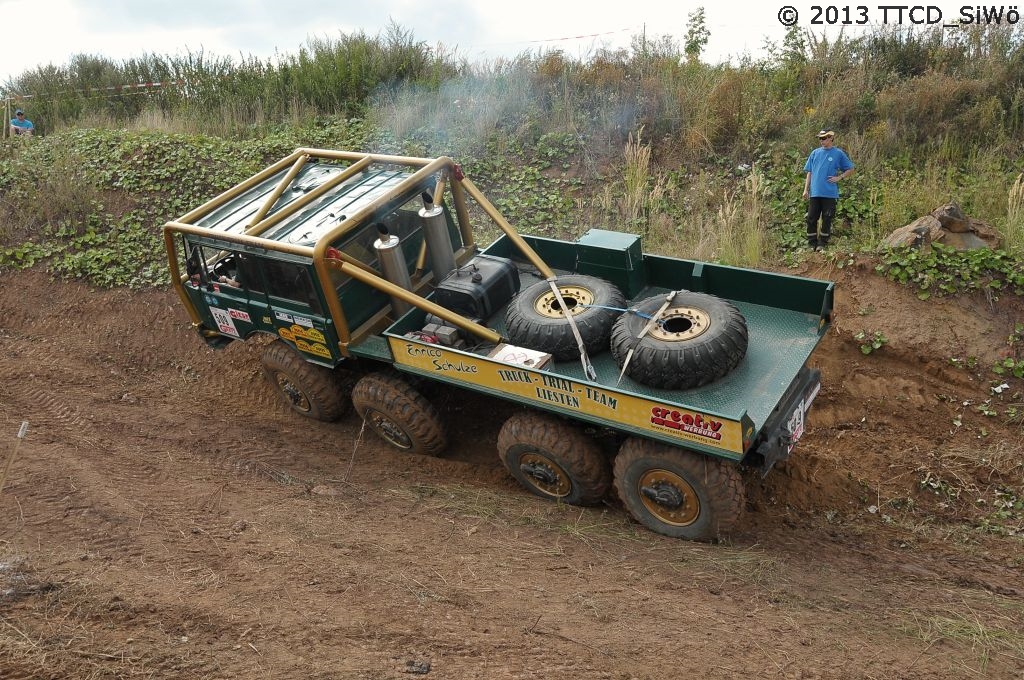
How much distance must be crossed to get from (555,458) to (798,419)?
1.56m

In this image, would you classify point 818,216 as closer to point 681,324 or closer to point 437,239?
point 681,324

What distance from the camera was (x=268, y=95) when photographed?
12.8 m

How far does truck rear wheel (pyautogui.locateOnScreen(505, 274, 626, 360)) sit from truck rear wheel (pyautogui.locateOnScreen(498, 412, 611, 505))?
511 millimetres

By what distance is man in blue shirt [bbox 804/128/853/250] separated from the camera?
766 centimetres

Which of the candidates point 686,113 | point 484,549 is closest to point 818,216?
point 686,113

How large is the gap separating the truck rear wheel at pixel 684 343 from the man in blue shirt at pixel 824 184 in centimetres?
308

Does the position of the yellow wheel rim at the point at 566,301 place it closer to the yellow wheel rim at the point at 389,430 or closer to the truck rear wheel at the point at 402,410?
the truck rear wheel at the point at 402,410

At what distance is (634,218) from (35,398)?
20.6ft

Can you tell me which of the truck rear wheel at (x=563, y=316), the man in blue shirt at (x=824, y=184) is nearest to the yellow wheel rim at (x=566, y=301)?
the truck rear wheel at (x=563, y=316)

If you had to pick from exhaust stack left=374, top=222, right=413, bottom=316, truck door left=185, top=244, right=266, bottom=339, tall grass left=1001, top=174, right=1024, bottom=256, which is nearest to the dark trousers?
tall grass left=1001, top=174, right=1024, bottom=256

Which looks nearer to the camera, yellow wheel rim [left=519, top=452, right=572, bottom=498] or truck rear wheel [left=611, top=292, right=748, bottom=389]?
truck rear wheel [left=611, top=292, right=748, bottom=389]

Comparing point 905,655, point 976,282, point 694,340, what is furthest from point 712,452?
point 976,282

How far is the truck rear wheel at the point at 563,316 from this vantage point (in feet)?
17.8

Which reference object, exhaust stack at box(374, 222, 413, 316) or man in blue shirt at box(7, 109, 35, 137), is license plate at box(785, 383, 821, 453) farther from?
man in blue shirt at box(7, 109, 35, 137)
